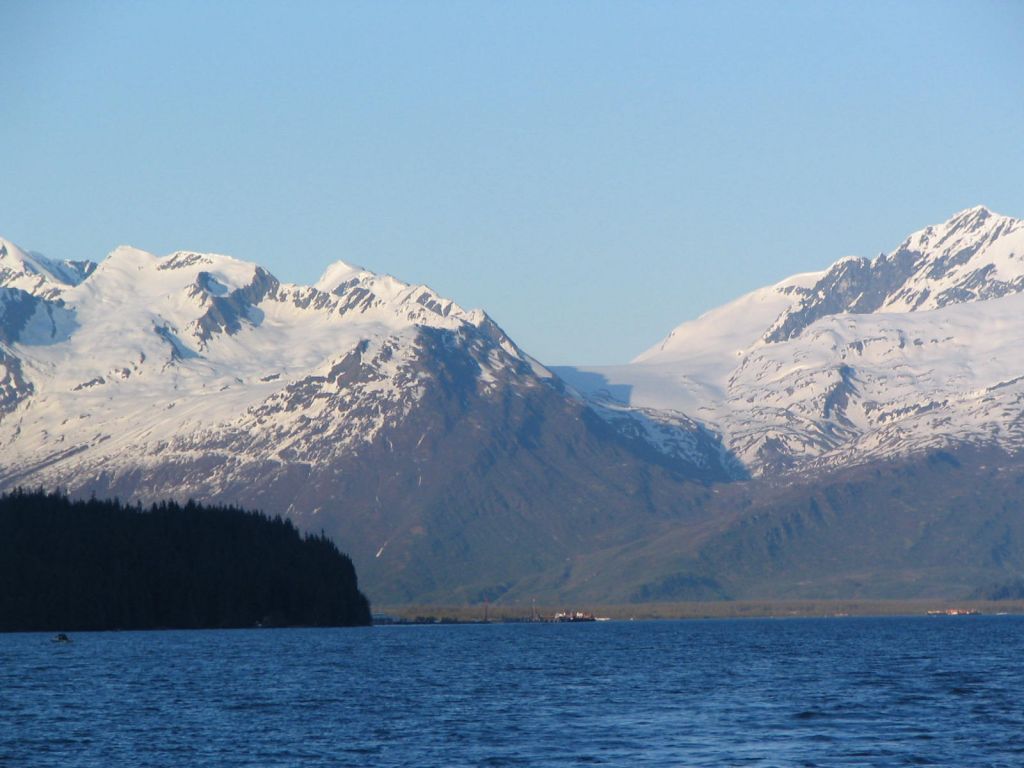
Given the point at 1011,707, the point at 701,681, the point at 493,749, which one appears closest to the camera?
the point at 493,749

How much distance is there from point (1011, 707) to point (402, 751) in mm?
53654

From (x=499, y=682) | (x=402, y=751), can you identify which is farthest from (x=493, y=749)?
(x=499, y=682)

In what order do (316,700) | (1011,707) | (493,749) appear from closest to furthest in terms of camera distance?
(493,749)
(1011,707)
(316,700)

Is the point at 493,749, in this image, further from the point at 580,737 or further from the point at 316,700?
the point at 316,700

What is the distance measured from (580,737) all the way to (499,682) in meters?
59.4

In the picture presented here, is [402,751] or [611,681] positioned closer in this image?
[402,751]

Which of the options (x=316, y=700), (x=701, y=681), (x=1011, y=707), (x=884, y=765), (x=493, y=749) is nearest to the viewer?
(x=884, y=765)

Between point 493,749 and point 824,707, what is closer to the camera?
point 493,749

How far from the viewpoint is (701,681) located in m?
188

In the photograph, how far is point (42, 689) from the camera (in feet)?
579

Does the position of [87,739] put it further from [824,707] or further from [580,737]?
[824,707]

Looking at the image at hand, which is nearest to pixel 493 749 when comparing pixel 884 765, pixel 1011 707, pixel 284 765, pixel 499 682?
pixel 284 765

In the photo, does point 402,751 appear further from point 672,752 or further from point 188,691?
point 188,691

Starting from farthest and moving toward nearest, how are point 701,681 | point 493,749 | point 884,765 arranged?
1. point 701,681
2. point 493,749
3. point 884,765
